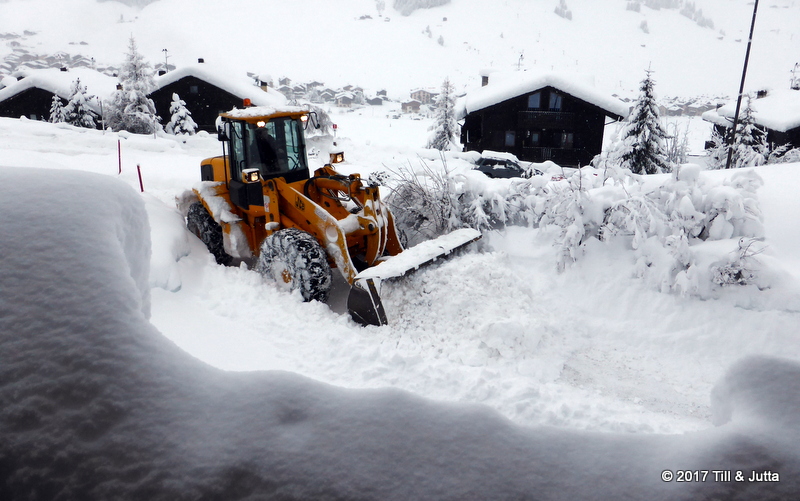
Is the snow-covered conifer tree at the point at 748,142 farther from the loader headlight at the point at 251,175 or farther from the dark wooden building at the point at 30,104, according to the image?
the dark wooden building at the point at 30,104

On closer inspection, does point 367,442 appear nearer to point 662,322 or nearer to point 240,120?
point 662,322

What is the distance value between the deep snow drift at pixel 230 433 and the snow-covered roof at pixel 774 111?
29.8m

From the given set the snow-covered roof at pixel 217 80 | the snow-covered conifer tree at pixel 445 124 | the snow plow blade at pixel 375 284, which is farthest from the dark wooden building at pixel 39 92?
the snow plow blade at pixel 375 284

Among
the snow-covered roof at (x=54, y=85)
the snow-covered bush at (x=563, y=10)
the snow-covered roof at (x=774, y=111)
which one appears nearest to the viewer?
the snow-covered roof at (x=774, y=111)

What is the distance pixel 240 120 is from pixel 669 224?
652 cm

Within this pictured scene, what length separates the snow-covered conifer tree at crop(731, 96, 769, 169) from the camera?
24.4m

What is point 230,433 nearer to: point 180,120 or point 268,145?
point 268,145

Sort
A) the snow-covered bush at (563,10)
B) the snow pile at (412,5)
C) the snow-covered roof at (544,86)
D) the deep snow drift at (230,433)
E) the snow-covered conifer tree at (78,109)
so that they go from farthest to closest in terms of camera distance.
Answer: the snow pile at (412,5)
the snow-covered bush at (563,10)
the snow-covered conifer tree at (78,109)
the snow-covered roof at (544,86)
the deep snow drift at (230,433)

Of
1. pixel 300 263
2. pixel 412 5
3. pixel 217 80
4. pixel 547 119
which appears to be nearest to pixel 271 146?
pixel 300 263

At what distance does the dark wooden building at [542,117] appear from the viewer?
27.4m

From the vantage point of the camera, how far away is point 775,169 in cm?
870

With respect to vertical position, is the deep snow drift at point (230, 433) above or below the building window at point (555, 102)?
below

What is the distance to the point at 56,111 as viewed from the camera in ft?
105

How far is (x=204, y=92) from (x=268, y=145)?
29.7 meters
